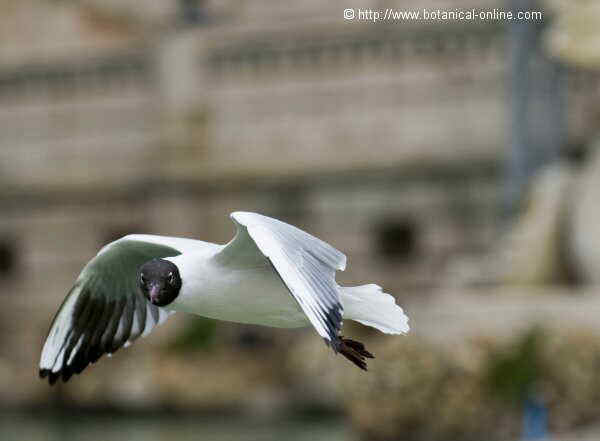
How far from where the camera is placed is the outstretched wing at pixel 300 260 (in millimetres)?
5516

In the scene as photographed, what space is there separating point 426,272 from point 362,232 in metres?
1.02

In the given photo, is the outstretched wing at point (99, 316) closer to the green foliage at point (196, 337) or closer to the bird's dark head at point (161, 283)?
the bird's dark head at point (161, 283)

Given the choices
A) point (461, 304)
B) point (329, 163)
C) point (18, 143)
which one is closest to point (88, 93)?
point (18, 143)

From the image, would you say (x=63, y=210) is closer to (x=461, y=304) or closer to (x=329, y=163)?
(x=329, y=163)

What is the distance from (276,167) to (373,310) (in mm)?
14751

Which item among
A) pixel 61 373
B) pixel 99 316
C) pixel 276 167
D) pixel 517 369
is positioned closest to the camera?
pixel 61 373

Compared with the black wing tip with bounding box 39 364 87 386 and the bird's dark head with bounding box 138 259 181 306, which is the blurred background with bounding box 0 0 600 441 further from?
the bird's dark head with bounding box 138 259 181 306

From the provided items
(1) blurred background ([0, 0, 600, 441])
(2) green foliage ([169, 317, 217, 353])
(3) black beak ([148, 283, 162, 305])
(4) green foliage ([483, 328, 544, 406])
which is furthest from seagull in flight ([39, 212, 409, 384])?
(2) green foliage ([169, 317, 217, 353])

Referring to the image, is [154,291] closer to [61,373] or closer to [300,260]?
[300,260]

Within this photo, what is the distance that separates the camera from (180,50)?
71.1ft

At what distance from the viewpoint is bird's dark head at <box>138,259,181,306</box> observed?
6.10 m

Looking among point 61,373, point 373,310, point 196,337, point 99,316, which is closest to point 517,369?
point 99,316

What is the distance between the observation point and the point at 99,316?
7293 millimetres

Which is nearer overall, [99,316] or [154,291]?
[154,291]
